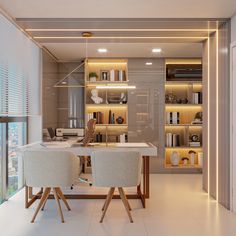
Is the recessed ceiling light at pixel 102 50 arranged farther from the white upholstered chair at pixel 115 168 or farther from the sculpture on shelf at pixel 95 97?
the white upholstered chair at pixel 115 168

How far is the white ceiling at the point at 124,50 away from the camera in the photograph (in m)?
5.85

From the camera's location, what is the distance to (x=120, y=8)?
13.0 ft

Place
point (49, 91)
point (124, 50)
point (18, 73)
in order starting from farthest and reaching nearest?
point (49, 91) → point (124, 50) → point (18, 73)

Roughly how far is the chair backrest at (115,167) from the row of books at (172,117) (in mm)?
3335

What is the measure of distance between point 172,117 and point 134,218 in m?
3.50

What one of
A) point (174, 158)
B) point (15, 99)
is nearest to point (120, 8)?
point (15, 99)

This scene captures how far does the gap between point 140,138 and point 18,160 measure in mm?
A: 2704

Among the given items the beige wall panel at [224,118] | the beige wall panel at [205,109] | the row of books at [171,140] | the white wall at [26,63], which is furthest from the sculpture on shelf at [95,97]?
the beige wall panel at [224,118]

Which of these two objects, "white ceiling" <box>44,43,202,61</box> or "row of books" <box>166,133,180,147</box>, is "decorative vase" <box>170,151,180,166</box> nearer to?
"row of books" <box>166,133,180,147</box>

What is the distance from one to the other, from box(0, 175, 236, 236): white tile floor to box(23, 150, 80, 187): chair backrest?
1.54 ft

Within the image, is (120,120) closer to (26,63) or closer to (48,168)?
(26,63)

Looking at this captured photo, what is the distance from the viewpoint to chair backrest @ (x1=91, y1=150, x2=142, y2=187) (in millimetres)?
3789

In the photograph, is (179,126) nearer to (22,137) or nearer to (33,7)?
(22,137)

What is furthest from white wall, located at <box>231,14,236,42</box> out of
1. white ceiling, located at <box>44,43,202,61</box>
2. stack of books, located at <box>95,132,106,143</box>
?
stack of books, located at <box>95,132,106,143</box>
